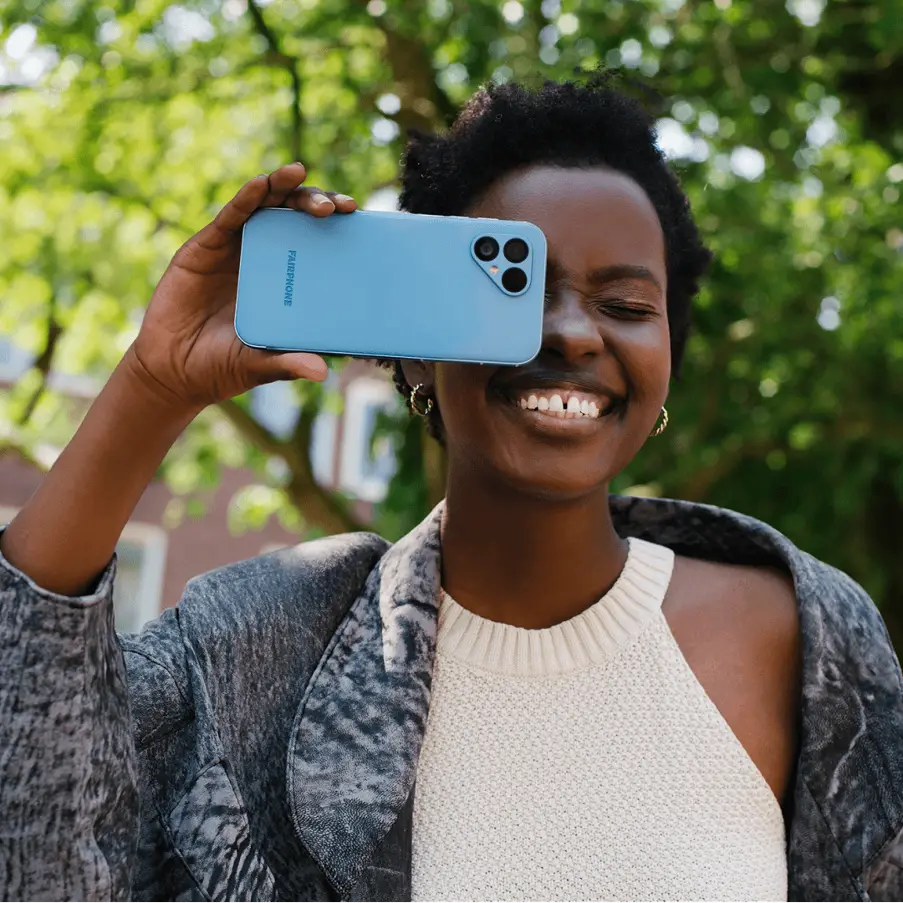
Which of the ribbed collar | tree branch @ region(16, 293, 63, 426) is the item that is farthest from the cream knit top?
tree branch @ region(16, 293, 63, 426)

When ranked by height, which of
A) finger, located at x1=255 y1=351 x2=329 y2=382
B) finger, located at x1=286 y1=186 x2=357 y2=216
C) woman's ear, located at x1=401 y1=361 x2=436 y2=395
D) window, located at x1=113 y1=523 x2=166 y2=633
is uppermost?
finger, located at x1=286 y1=186 x2=357 y2=216

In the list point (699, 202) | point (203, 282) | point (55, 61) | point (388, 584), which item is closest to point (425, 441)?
point (699, 202)

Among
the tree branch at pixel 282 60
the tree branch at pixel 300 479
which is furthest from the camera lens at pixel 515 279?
the tree branch at pixel 300 479

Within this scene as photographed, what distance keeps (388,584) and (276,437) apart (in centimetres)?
531

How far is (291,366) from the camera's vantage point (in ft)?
4.88

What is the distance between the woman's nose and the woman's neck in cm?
27

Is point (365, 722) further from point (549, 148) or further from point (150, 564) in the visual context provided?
point (150, 564)

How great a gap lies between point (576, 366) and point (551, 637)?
493 mm

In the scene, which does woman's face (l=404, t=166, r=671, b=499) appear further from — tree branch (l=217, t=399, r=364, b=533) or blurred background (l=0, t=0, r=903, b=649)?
tree branch (l=217, t=399, r=364, b=533)

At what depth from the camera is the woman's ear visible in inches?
81.0

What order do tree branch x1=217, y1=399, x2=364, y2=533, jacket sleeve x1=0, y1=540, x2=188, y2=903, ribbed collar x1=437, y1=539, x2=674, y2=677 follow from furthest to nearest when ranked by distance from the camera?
tree branch x1=217, y1=399, x2=364, y2=533 → ribbed collar x1=437, y1=539, x2=674, y2=677 → jacket sleeve x1=0, y1=540, x2=188, y2=903

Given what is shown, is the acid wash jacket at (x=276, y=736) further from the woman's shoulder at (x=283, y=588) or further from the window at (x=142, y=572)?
the window at (x=142, y=572)

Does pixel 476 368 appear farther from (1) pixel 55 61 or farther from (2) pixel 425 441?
(1) pixel 55 61

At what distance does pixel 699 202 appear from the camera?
19.3ft
